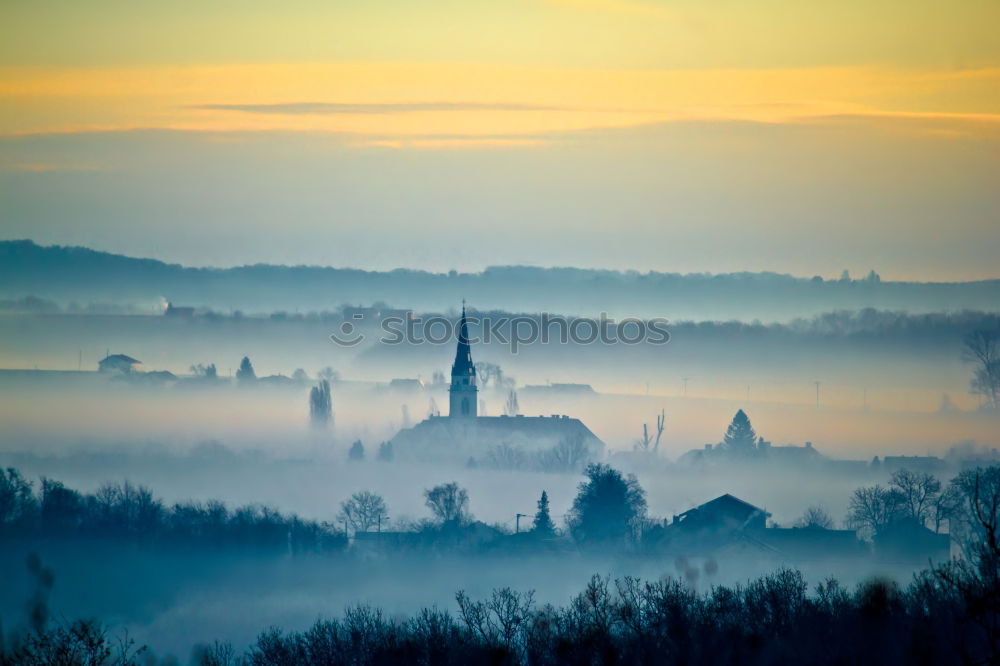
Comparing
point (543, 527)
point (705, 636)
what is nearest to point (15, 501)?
point (543, 527)

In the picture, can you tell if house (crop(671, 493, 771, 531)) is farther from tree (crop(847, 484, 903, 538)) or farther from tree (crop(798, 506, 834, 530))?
tree (crop(798, 506, 834, 530))

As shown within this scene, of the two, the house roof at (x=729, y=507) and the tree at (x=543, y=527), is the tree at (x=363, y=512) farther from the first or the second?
the house roof at (x=729, y=507)

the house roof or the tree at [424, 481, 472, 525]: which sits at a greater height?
the house roof

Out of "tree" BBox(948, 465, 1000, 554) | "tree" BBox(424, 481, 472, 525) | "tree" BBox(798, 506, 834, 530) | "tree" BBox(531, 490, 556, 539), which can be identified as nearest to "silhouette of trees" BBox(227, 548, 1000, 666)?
"tree" BBox(948, 465, 1000, 554)

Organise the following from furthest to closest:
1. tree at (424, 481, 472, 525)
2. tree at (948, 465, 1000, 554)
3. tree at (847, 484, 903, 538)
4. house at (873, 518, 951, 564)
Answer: tree at (424, 481, 472, 525), tree at (847, 484, 903, 538), house at (873, 518, 951, 564), tree at (948, 465, 1000, 554)

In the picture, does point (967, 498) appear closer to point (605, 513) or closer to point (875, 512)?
point (875, 512)

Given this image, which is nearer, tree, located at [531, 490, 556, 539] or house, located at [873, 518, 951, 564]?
house, located at [873, 518, 951, 564]
